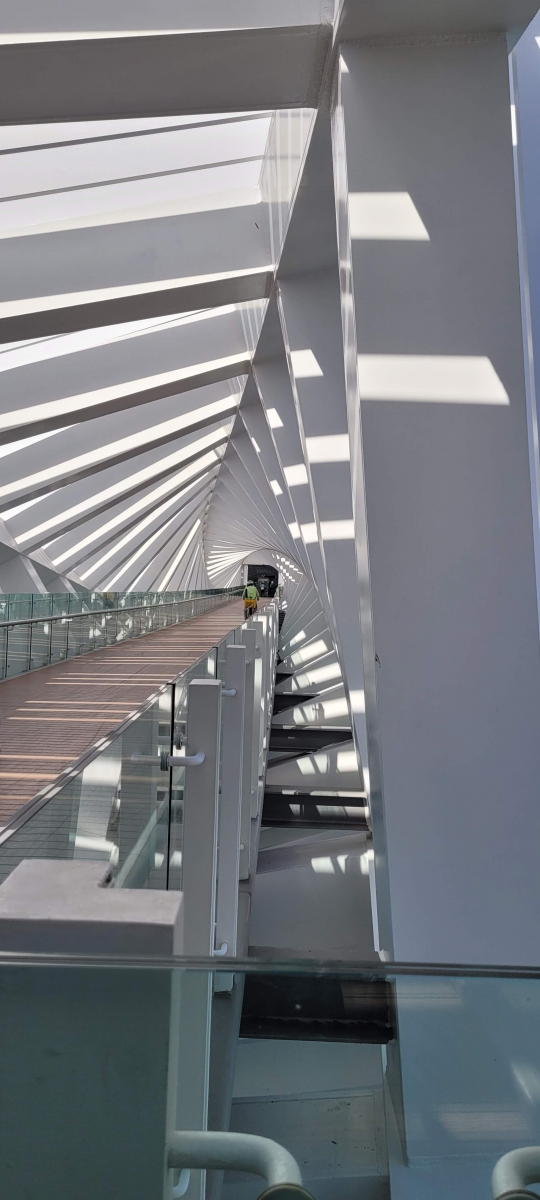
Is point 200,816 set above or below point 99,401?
below

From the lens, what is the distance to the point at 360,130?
4.79 metres

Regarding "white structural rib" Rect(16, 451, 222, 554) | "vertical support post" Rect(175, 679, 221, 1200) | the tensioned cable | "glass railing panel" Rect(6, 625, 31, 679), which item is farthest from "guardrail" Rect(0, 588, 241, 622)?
"vertical support post" Rect(175, 679, 221, 1200)

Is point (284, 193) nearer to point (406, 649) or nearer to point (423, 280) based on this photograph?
point (423, 280)

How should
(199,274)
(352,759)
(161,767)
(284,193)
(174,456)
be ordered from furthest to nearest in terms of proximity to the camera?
(174,456) → (352,759) → (199,274) → (284,193) → (161,767)

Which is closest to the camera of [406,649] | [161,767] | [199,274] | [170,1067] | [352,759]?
[170,1067]

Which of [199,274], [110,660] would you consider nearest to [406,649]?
[199,274]

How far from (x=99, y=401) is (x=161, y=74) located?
7408 millimetres

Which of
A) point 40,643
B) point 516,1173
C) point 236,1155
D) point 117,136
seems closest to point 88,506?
point 40,643

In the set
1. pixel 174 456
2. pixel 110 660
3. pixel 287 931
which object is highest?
pixel 174 456

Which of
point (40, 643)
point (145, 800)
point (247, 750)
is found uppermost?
point (40, 643)

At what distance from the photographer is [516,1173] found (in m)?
1.33

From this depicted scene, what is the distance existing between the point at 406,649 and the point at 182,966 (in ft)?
11.0

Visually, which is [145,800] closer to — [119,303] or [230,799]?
[230,799]

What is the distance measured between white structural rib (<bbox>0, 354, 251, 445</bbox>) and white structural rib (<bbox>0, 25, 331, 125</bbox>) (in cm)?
674
